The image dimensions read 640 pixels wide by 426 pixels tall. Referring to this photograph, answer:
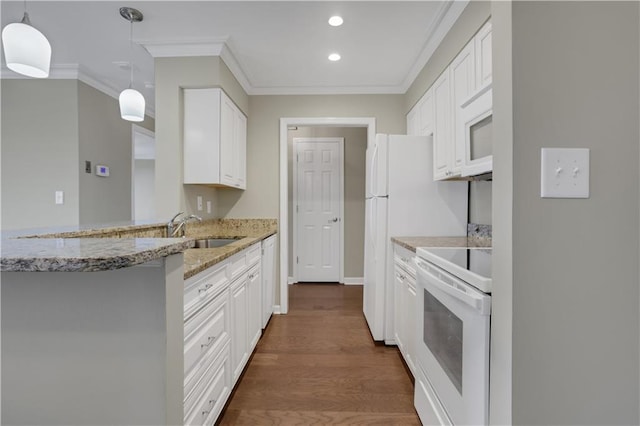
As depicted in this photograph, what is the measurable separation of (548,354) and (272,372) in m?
1.78

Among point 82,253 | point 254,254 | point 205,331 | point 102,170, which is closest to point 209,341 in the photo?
point 205,331

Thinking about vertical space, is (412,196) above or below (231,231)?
above

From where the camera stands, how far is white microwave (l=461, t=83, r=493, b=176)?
54.1 inches

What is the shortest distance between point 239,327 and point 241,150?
189cm

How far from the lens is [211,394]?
147 cm

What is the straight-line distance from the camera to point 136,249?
2.43 feet

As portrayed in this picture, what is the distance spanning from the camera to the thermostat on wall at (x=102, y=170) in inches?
131

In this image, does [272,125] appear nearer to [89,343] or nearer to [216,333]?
[216,333]

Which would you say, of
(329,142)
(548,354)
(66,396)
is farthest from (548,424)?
(329,142)

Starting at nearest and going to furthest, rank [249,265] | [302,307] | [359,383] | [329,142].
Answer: [359,383] → [249,265] → [302,307] → [329,142]

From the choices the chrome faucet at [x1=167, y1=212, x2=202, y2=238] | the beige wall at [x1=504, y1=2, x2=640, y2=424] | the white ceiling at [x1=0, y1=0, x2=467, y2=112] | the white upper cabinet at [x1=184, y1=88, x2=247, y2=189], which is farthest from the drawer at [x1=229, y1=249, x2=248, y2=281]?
the white ceiling at [x1=0, y1=0, x2=467, y2=112]

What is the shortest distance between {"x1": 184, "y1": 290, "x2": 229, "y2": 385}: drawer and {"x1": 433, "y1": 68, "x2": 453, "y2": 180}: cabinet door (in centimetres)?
168

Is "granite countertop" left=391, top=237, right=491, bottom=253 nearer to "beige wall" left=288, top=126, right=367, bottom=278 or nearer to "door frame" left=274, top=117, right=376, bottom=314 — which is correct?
"door frame" left=274, top=117, right=376, bottom=314

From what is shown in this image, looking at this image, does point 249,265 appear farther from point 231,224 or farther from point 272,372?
point 231,224
